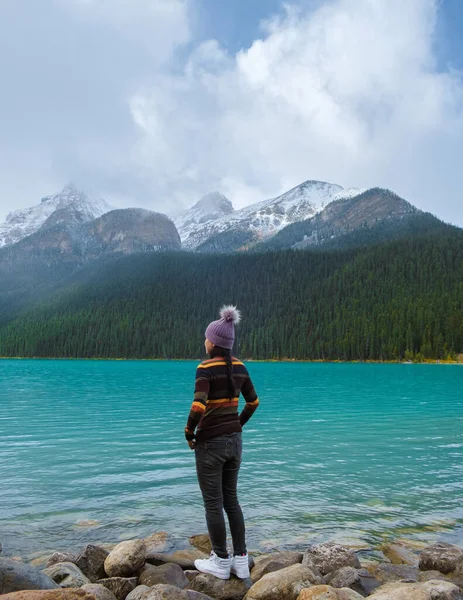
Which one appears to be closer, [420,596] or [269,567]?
[420,596]

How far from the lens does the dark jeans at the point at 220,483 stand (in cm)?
716

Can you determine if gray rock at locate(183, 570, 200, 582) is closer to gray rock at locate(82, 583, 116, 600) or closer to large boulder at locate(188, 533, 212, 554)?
gray rock at locate(82, 583, 116, 600)

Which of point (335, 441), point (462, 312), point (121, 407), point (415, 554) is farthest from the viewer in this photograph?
point (462, 312)

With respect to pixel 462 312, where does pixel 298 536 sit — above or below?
below

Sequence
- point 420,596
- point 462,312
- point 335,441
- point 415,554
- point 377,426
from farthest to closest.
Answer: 1. point 462,312
2. point 377,426
3. point 335,441
4. point 415,554
5. point 420,596

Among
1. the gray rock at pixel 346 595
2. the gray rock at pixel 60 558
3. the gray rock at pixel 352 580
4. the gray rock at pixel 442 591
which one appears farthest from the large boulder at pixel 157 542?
the gray rock at pixel 442 591

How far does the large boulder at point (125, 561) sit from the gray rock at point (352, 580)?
9.59 ft

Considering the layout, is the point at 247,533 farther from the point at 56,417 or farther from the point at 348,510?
the point at 56,417

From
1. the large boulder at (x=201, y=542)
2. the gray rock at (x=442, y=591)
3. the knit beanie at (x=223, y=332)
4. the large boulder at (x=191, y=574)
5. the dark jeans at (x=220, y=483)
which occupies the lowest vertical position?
the large boulder at (x=201, y=542)

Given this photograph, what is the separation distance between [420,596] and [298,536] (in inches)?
170

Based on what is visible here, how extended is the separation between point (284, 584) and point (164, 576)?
1853mm

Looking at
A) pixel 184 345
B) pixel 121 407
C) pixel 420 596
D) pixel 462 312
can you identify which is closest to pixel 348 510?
pixel 420 596

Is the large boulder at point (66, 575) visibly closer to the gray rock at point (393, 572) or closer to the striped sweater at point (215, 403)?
the striped sweater at point (215, 403)

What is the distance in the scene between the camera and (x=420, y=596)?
6.23 meters
